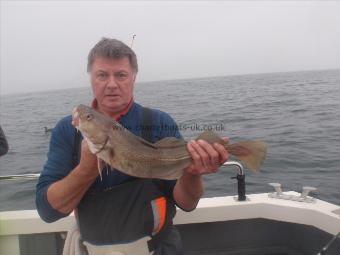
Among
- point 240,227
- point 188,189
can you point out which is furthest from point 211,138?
point 240,227

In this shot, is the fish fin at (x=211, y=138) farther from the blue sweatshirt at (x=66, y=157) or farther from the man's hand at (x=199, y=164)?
the blue sweatshirt at (x=66, y=157)

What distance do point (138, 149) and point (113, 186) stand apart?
42cm

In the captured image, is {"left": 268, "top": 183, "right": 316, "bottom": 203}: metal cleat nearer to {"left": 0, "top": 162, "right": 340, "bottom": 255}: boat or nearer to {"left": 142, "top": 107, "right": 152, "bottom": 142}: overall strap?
{"left": 0, "top": 162, "right": 340, "bottom": 255}: boat

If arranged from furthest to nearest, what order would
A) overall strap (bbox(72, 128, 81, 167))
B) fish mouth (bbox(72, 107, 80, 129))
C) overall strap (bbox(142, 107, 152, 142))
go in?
overall strap (bbox(142, 107, 152, 142))
overall strap (bbox(72, 128, 81, 167))
fish mouth (bbox(72, 107, 80, 129))

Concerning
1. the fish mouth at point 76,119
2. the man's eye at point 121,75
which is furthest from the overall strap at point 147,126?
the fish mouth at point 76,119

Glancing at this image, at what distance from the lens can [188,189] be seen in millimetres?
3080

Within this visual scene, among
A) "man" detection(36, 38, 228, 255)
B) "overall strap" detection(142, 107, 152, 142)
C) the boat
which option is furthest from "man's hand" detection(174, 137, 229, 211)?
the boat

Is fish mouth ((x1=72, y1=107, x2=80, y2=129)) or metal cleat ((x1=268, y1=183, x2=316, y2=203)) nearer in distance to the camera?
fish mouth ((x1=72, y1=107, x2=80, y2=129))

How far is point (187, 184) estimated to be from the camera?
121 inches

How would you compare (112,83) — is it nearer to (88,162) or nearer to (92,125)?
(92,125)

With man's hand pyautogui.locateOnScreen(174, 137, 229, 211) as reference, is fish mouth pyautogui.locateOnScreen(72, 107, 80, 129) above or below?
above

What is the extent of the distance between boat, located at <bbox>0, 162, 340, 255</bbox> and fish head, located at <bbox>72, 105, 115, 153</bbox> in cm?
157

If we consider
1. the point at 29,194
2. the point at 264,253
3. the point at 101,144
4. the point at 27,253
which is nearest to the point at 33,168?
the point at 29,194

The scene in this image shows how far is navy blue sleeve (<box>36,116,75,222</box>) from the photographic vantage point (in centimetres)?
287
